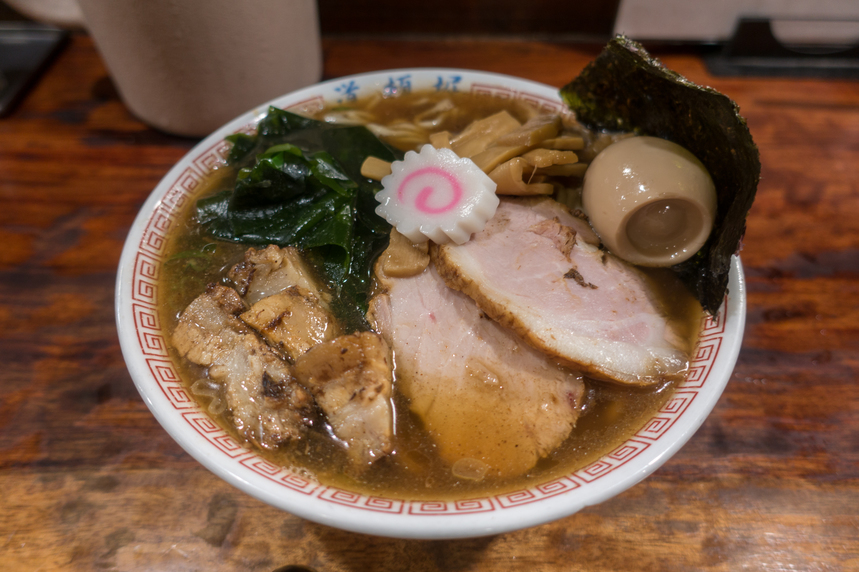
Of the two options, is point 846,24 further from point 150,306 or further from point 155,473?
point 155,473

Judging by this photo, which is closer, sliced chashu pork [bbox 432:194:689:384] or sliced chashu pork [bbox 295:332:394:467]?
sliced chashu pork [bbox 295:332:394:467]

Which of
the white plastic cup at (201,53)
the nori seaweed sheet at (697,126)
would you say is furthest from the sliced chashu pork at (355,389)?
the white plastic cup at (201,53)

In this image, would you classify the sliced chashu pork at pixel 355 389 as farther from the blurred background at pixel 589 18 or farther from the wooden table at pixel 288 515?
the blurred background at pixel 589 18

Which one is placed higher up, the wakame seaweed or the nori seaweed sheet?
the nori seaweed sheet

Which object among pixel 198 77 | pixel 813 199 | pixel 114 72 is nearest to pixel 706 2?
pixel 813 199

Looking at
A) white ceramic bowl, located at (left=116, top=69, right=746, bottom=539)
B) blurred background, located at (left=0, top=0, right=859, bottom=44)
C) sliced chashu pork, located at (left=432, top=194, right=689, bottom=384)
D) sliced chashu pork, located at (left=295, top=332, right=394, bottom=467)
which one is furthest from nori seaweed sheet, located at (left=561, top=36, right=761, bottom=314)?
blurred background, located at (left=0, top=0, right=859, bottom=44)

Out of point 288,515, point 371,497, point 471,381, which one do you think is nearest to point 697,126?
point 471,381

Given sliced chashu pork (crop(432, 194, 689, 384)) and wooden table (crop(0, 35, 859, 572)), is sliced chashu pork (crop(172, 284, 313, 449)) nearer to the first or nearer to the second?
wooden table (crop(0, 35, 859, 572))
